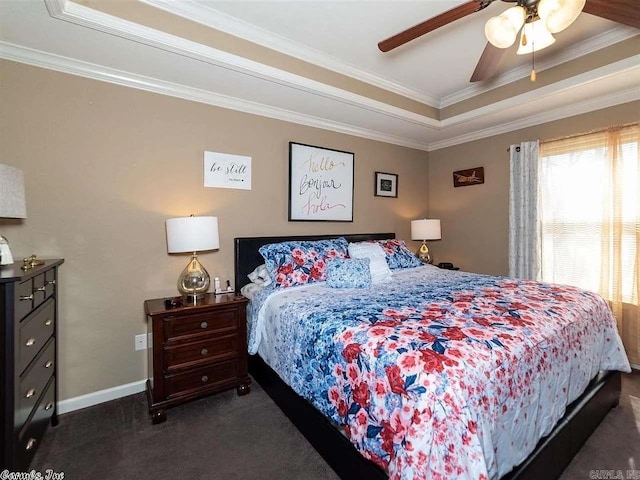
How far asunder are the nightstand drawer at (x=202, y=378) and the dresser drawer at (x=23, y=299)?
0.89 metres

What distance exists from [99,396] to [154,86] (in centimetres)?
234

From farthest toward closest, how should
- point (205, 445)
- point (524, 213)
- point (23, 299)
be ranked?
point (524, 213)
point (205, 445)
point (23, 299)

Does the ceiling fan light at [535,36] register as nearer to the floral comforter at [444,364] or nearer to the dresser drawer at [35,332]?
the floral comforter at [444,364]

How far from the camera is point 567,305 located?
1731 millimetres

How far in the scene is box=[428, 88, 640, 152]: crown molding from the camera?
2594mm

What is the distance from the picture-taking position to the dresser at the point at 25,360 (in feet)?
3.85

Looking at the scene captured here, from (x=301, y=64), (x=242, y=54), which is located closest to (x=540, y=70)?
(x=301, y=64)

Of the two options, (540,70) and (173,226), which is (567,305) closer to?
(540,70)

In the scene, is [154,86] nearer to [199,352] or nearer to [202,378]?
[199,352]

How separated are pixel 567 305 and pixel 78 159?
330 centimetres

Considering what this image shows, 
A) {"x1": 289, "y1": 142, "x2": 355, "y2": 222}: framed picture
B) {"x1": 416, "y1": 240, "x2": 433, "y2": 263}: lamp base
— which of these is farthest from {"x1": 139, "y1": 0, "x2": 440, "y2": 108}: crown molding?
{"x1": 416, "y1": 240, "x2": 433, "y2": 263}: lamp base

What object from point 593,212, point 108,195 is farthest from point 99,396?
point 593,212

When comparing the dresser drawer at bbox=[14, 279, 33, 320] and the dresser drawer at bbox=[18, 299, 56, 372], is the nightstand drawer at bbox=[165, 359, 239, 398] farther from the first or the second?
the dresser drawer at bbox=[14, 279, 33, 320]

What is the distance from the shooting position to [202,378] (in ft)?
6.74
